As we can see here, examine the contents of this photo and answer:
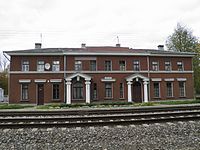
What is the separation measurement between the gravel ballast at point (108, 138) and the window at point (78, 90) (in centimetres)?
1972

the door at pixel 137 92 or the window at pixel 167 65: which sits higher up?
the window at pixel 167 65

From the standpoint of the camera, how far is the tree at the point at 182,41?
149 ft

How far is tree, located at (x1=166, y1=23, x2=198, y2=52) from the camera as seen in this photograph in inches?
1788

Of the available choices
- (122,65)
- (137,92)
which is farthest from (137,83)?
(122,65)

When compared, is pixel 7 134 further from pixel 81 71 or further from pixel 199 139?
pixel 81 71

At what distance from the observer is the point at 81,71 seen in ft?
96.7

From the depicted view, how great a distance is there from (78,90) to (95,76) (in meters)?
2.86

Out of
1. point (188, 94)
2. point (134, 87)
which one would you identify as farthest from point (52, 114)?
point (188, 94)

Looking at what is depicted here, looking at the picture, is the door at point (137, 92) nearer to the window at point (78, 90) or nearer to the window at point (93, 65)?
the window at point (93, 65)

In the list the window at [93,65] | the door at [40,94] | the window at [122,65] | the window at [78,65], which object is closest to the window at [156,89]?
the window at [122,65]

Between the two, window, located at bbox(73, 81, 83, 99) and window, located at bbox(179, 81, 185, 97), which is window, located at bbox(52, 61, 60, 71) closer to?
window, located at bbox(73, 81, 83, 99)

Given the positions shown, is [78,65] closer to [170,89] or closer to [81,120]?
[170,89]

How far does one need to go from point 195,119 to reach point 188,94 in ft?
74.2

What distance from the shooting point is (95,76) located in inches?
1172
